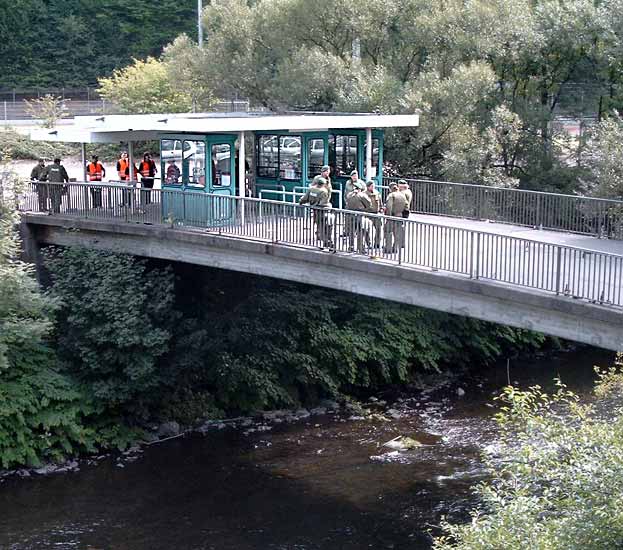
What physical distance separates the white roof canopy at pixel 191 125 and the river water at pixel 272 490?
23.9ft

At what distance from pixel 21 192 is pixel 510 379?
14330mm

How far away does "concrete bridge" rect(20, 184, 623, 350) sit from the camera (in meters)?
A: 18.2

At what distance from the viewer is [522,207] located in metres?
27.2

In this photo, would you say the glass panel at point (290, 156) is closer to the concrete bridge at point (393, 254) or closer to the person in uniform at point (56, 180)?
the concrete bridge at point (393, 254)

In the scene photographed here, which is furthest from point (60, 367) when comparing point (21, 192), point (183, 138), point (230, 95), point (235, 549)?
point (230, 95)

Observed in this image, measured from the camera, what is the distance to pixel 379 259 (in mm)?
21219

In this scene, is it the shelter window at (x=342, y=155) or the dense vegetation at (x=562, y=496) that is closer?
the dense vegetation at (x=562, y=496)

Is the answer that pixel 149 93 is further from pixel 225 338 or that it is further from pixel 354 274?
pixel 354 274

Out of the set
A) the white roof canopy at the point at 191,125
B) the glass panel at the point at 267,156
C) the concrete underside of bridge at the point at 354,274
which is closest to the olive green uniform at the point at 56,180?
the concrete underside of bridge at the point at 354,274

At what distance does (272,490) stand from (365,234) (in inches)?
224

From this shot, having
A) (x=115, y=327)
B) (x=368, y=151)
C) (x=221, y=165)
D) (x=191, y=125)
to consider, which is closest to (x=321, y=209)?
(x=191, y=125)

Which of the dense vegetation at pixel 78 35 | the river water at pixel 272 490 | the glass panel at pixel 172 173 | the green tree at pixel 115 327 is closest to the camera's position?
the river water at pixel 272 490

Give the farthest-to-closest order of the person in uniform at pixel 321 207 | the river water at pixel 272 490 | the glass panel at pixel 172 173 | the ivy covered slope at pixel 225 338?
the glass panel at pixel 172 173 < the ivy covered slope at pixel 225 338 < the person in uniform at pixel 321 207 < the river water at pixel 272 490

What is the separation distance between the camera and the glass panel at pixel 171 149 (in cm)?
2673
